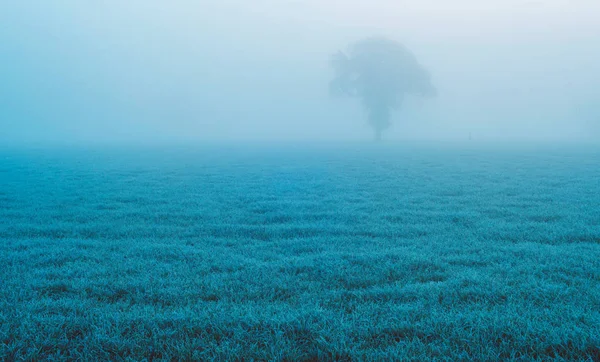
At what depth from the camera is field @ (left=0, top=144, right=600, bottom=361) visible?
4.34 m

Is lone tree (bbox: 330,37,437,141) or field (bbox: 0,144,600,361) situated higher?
lone tree (bbox: 330,37,437,141)

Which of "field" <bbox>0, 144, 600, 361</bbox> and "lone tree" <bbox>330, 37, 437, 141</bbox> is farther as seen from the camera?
"lone tree" <bbox>330, 37, 437, 141</bbox>

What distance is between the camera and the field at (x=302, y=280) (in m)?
A: 4.34

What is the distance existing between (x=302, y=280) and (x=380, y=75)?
218ft

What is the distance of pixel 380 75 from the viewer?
226 ft

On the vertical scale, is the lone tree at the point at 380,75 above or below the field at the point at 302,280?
above

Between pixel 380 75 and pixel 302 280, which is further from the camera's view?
pixel 380 75

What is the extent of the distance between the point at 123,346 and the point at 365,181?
15066 mm

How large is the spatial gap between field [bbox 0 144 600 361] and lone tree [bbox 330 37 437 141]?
2323 inches

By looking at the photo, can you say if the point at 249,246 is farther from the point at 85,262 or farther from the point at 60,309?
the point at 60,309

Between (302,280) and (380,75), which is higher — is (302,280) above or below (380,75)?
below

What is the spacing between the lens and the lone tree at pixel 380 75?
2724 inches

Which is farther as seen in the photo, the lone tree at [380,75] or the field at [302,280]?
the lone tree at [380,75]

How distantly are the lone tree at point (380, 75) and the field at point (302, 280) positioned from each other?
194ft
